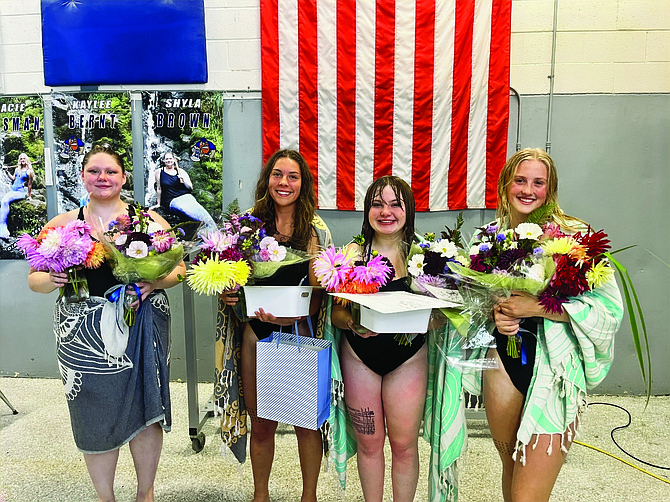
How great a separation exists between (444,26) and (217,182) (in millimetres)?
1832

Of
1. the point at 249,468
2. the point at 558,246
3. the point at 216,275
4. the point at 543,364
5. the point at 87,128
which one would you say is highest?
the point at 87,128

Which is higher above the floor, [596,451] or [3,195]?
[3,195]

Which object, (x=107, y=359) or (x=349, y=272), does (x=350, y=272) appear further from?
(x=107, y=359)

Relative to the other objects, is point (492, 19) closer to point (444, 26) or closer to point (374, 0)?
point (444, 26)

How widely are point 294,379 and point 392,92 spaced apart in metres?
2.09

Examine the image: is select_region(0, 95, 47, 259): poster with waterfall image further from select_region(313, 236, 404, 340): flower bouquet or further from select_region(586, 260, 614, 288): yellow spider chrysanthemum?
select_region(586, 260, 614, 288): yellow spider chrysanthemum

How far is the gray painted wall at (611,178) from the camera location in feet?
9.52

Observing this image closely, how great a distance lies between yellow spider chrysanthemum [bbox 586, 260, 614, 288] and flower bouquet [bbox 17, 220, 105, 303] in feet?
5.17

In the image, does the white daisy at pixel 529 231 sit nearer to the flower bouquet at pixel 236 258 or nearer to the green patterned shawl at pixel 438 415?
the green patterned shawl at pixel 438 415

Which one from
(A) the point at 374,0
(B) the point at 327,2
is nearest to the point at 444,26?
(A) the point at 374,0

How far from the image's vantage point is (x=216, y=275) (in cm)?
140

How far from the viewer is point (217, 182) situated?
3076mm

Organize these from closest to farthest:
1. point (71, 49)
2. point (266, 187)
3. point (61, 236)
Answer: point (61, 236), point (266, 187), point (71, 49)

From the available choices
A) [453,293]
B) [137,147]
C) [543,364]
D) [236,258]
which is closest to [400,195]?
[453,293]
